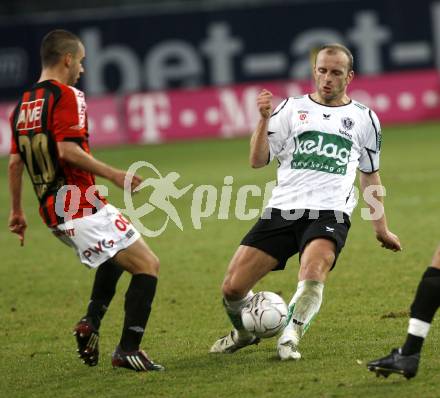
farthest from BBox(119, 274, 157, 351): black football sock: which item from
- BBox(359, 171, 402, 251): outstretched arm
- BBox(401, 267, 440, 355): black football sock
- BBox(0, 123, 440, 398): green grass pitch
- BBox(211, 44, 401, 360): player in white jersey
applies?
BBox(401, 267, 440, 355): black football sock

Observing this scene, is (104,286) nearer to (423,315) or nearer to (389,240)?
(389,240)

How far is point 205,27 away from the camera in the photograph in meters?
29.8

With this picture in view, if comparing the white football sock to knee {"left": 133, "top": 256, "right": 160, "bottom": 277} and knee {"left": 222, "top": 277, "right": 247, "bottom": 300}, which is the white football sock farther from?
knee {"left": 133, "top": 256, "right": 160, "bottom": 277}

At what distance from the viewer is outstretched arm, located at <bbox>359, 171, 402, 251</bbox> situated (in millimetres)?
7328

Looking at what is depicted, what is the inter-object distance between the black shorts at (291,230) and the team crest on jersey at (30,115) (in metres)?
1.64

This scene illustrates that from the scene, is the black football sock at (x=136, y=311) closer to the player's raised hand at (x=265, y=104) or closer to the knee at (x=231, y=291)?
the knee at (x=231, y=291)

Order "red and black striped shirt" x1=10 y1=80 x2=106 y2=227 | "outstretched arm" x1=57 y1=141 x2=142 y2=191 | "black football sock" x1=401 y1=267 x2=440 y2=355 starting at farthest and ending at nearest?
1. "red and black striped shirt" x1=10 y1=80 x2=106 y2=227
2. "outstretched arm" x1=57 y1=141 x2=142 y2=191
3. "black football sock" x1=401 y1=267 x2=440 y2=355

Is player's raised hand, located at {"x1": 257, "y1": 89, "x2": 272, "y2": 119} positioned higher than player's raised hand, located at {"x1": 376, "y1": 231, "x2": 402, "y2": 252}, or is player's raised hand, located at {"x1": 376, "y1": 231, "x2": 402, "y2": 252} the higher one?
player's raised hand, located at {"x1": 257, "y1": 89, "x2": 272, "y2": 119}

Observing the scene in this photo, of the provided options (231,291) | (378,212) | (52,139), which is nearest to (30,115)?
(52,139)

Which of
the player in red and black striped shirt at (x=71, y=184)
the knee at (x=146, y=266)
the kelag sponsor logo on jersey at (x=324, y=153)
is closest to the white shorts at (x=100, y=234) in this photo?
the player in red and black striped shirt at (x=71, y=184)

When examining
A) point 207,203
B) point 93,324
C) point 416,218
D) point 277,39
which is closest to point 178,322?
point 93,324

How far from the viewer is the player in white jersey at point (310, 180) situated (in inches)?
282

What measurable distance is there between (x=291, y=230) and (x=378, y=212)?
61cm

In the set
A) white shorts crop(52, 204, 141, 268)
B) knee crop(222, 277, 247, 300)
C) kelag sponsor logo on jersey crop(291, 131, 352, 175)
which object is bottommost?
knee crop(222, 277, 247, 300)
